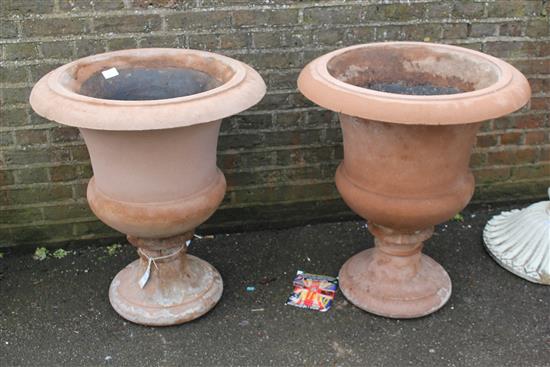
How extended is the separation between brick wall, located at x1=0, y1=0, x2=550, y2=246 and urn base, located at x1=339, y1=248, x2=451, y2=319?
1.95ft

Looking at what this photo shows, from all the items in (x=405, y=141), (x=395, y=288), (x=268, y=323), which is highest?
(x=405, y=141)

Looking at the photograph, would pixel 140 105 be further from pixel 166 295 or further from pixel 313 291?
pixel 313 291

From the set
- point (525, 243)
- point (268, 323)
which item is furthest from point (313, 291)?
point (525, 243)

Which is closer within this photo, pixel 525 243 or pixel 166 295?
pixel 166 295

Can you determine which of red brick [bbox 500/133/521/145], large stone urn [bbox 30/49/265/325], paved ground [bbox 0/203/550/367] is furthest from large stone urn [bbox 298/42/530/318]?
red brick [bbox 500/133/521/145]

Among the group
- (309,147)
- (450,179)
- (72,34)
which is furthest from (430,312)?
(72,34)

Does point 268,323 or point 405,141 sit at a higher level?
point 405,141

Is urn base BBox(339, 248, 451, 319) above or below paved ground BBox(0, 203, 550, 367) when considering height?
above

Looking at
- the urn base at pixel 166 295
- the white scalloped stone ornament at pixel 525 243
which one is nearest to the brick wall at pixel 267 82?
the white scalloped stone ornament at pixel 525 243

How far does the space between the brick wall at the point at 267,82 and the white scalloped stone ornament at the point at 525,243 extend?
0.35 metres

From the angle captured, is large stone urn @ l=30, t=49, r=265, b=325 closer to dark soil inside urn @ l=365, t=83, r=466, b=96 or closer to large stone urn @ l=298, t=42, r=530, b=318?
large stone urn @ l=298, t=42, r=530, b=318

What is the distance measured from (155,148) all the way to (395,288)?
1143 mm

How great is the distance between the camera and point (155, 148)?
2113mm

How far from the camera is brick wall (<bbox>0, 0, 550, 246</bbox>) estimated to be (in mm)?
2607
